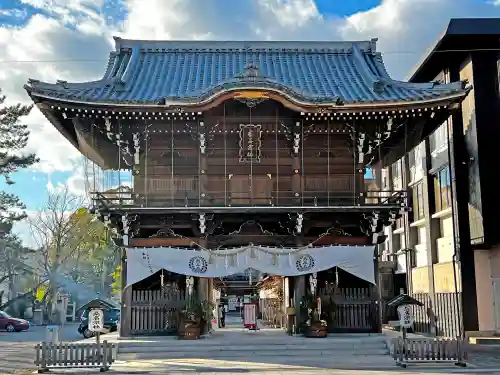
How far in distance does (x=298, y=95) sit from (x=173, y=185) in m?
5.41

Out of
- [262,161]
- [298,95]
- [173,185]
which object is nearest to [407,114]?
[298,95]

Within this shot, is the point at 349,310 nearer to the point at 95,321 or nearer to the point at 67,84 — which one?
the point at 95,321

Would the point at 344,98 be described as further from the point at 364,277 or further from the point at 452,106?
the point at 364,277

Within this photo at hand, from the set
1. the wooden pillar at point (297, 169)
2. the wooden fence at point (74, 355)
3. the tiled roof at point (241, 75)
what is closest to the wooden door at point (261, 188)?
the wooden pillar at point (297, 169)

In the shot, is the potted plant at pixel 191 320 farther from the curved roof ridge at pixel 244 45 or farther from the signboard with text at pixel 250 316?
the curved roof ridge at pixel 244 45

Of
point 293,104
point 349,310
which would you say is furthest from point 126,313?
point 293,104

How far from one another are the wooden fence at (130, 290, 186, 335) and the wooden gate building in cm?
5

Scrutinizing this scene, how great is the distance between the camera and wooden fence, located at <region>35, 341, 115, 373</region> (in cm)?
1517

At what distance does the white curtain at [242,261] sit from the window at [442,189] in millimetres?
8949

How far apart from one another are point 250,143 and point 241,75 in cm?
264

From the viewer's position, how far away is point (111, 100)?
17828 mm

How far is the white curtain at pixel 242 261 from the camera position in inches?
744

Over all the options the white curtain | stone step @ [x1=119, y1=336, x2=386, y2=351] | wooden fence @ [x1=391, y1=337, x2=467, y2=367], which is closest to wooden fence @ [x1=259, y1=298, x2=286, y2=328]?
the white curtain

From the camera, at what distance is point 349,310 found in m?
19.3
